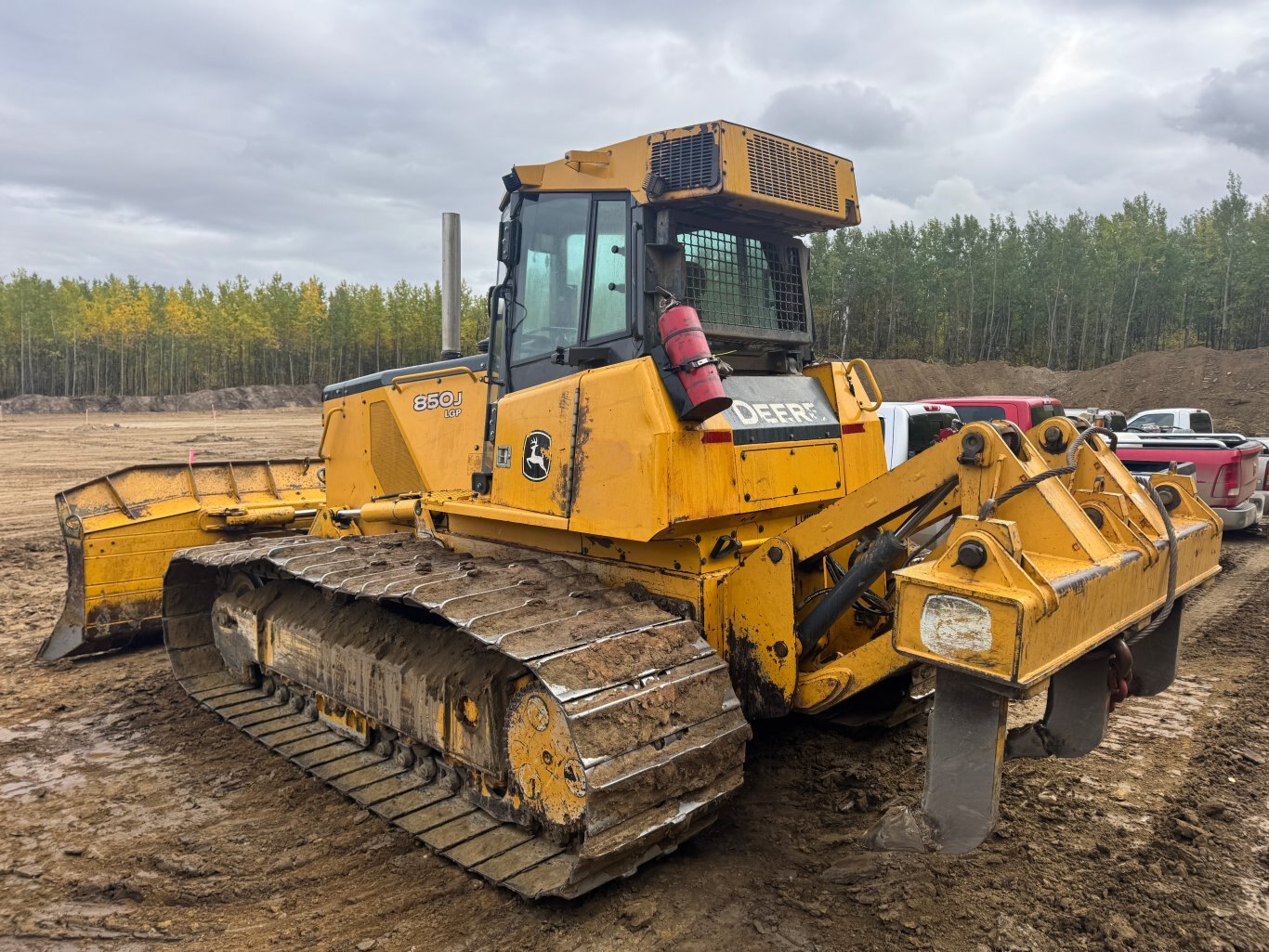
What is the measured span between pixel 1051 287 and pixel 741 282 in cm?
5328

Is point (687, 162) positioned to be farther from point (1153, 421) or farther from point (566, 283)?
point (1153, 421)

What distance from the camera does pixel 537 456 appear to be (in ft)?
12.9

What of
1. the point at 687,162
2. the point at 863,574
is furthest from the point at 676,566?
the point at 687,162

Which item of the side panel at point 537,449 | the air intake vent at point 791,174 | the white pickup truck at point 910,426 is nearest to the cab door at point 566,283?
the side panel at point 537,449

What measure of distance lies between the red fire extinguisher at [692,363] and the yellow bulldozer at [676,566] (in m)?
0.01

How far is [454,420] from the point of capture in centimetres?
510

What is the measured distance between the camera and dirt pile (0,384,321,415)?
47.6 meters

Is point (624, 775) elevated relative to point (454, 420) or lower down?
lower down

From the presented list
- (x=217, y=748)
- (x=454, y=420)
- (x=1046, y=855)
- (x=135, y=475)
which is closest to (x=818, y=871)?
(x=1046, y=855)

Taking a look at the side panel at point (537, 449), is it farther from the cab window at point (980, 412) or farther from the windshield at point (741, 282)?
the cab window at point (980, 412)

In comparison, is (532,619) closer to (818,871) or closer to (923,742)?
(818,871)

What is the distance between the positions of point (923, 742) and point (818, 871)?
155cm

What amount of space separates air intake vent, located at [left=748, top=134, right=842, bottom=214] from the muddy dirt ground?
2.84 m

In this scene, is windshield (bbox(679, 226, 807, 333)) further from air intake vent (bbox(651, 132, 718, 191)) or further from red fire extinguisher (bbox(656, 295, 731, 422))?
red fire extinguisher (bbox(656, 295, 731, 422))
